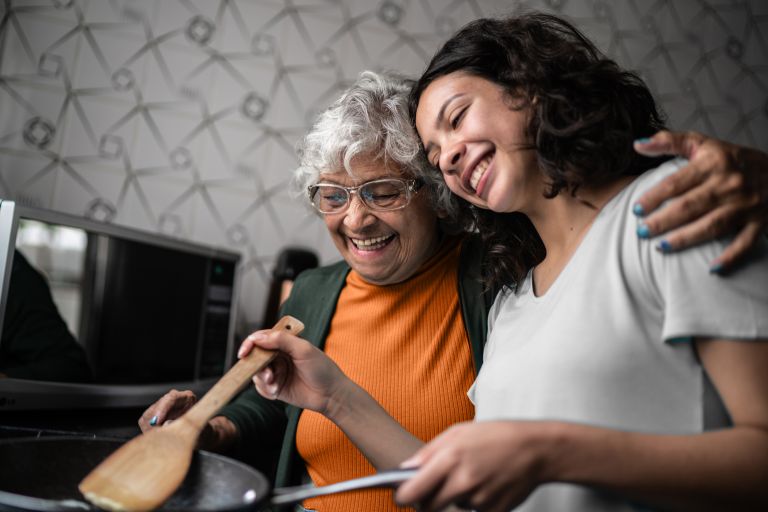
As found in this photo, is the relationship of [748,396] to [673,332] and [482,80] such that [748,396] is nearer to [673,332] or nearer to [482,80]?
[673,332]

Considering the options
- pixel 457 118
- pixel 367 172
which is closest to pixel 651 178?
pixel 457 118

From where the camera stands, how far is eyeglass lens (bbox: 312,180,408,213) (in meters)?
1.03

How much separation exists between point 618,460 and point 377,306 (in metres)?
0.62

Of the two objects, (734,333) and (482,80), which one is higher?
(482,80)

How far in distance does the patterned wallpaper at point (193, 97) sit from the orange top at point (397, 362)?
2.62ft

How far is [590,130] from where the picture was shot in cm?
72

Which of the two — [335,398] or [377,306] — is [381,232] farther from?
[335,398]

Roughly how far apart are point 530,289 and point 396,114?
40 centimetres

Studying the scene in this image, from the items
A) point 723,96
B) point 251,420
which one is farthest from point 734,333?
point 723,96

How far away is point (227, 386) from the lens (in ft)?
2.26

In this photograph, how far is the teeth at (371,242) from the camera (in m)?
1.06

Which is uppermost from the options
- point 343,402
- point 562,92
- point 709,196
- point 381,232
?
point 562,92

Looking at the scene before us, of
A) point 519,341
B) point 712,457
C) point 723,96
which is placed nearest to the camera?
point 712,457

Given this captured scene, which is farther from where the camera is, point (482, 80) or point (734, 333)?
point (482, 80)
